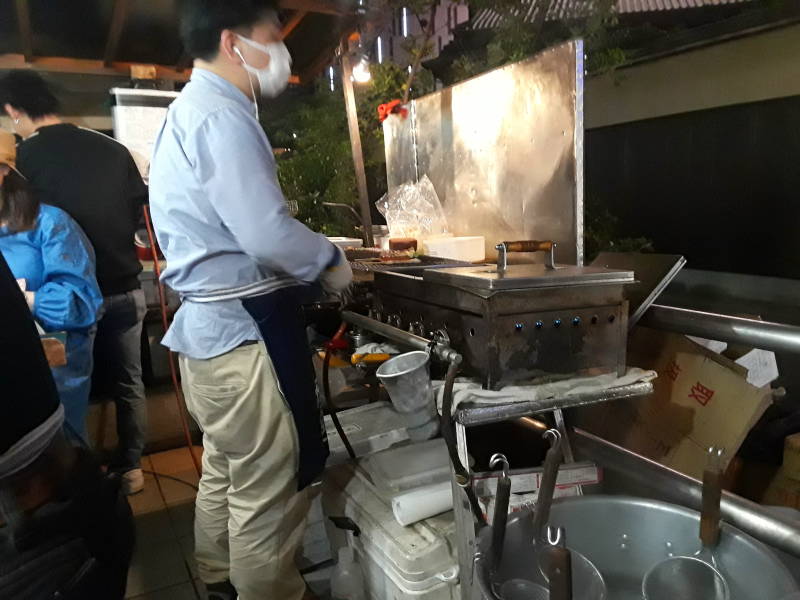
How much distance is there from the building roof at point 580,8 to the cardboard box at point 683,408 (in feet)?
14.0

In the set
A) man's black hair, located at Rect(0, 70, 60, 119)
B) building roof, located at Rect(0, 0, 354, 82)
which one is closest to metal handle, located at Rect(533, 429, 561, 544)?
man's black hair, located at Rect(0, 70, 60, 119)

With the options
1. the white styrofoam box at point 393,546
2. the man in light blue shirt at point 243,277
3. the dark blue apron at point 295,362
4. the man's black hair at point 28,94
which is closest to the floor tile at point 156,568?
the man in light blue shirt at point 243,277

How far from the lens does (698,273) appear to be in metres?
6.43

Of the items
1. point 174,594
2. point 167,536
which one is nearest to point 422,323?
point 174,594

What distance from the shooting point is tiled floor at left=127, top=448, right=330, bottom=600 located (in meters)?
2.44

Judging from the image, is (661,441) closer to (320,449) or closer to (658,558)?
(658,558)

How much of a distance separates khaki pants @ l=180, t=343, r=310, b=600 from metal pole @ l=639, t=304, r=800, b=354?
1288 mm

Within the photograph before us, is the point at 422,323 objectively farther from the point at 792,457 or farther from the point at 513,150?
the point at 792,457

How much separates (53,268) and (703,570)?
2.81m

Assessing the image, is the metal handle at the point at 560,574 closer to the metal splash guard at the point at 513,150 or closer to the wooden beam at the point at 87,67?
the metal splash guard at the point at 513,150

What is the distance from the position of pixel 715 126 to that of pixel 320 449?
5879mm

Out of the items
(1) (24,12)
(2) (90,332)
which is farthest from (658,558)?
(1) (24,12)

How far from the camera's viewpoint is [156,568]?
2.60 m

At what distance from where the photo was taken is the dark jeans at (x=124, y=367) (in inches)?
124
